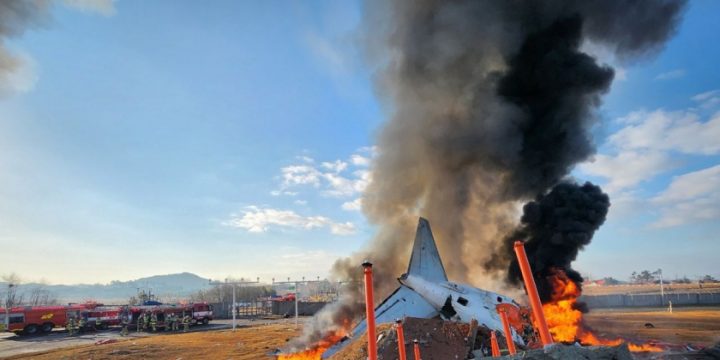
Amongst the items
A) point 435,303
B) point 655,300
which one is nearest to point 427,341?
point 435,303

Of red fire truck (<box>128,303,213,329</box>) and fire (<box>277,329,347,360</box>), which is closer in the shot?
fire (<box>277,329,347,360</box>)

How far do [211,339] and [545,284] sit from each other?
24.0m

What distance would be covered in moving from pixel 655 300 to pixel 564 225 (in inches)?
1884

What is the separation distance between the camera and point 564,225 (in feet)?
66.1

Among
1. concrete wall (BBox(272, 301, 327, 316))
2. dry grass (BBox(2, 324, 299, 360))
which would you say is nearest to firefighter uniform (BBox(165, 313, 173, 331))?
dry grass (BBox(2, 324, 299, 360))

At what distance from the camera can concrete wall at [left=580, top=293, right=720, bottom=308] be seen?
162 ft

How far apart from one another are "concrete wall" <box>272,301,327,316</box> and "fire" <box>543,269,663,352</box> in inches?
1597

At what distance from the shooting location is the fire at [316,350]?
638 inches

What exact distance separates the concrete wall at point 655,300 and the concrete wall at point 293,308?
36436 mm

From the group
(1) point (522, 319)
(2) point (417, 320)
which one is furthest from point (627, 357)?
(1) point (522, 319)

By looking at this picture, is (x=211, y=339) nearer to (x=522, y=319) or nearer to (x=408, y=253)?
(x=408, y=253)

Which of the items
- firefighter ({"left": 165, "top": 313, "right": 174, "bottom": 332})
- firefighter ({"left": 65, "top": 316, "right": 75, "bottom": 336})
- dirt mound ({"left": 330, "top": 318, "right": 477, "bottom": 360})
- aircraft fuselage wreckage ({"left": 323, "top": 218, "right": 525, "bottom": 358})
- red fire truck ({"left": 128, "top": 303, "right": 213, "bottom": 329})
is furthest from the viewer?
red fire truck ({"left": 128, "top": 303, "right": 213, "bottom": 329})

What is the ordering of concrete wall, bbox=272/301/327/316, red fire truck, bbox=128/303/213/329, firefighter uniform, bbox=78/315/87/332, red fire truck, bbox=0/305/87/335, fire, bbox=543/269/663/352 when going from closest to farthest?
1. fire, bbox=543/269/663/352
2. red fire truck, bbox=0/305/87/335
3. firefighter uniform, bbox=78/315/87/332
4. red fire truck, bbox=128/303/213/329
5. concrete wall, bbox=272/301/327/316

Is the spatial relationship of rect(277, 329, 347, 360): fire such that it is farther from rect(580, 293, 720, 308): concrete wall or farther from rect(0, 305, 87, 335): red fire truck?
rect(580, 293, 720, 308): concrete wall
